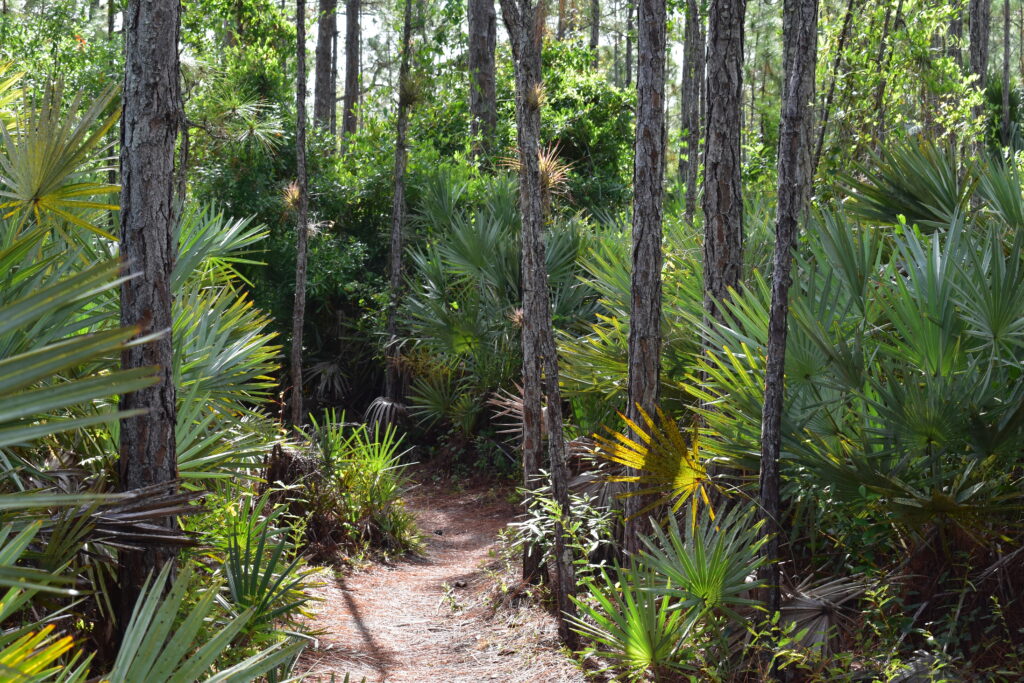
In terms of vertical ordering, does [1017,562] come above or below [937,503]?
below

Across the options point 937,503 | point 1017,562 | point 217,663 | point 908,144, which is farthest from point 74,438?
point 908,144

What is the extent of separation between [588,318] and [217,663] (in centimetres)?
590

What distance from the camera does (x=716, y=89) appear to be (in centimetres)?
596

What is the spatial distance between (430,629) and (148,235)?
3559 millimetres

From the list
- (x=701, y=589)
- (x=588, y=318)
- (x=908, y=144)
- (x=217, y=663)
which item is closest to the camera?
(x=701, y=589)

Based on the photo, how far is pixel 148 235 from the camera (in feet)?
12.6

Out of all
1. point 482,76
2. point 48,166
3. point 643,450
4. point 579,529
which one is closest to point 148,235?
point 48,166

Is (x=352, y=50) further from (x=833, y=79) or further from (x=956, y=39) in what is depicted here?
(x=956, y=39)

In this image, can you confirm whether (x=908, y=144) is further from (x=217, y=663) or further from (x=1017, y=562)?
(x=217, y=663)

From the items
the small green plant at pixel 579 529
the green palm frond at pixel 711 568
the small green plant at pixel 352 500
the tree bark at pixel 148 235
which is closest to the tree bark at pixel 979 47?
the small green plant at pixel 579 529

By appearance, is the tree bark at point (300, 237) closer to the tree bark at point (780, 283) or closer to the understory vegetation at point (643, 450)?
the understory vegetation at point (643, 450)

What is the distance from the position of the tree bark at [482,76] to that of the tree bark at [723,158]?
8456 mm

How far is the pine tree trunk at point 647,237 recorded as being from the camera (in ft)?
16.8

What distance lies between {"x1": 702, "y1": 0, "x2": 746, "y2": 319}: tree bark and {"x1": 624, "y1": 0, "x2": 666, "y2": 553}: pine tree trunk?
78cm
